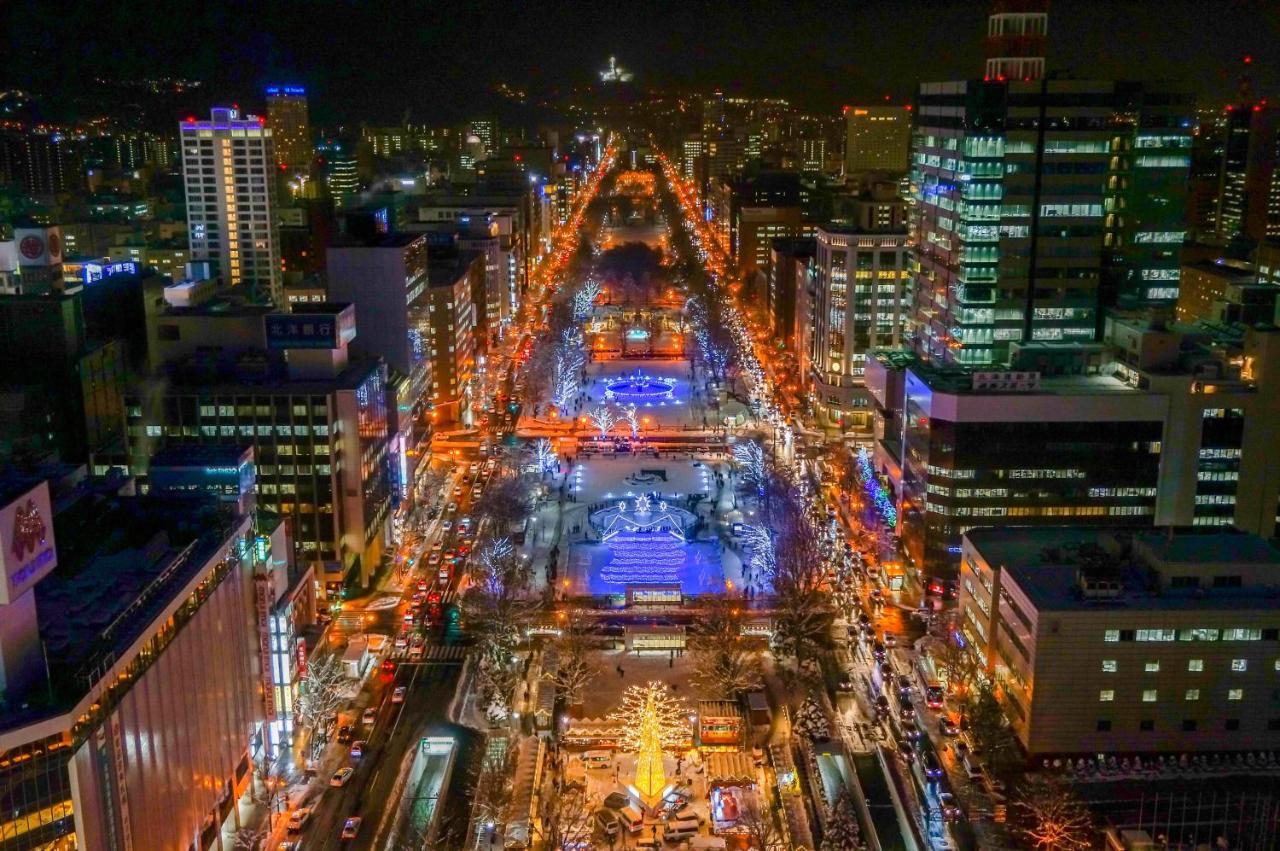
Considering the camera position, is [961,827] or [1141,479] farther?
[1141,479]

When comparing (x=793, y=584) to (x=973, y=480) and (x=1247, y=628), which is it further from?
(x=1247, y=628)

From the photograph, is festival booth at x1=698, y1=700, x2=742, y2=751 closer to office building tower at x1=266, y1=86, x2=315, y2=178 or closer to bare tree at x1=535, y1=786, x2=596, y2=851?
bare tree at x1=535, y1=786, x2=596, y2=851

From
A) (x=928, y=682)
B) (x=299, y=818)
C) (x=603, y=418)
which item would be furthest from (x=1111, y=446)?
(x=603, y=418)

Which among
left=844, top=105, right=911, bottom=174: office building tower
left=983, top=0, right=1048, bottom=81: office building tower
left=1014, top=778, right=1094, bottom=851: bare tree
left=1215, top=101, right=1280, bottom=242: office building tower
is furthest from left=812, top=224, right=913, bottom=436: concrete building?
left=844, top=105, right=911, bottom=174: office building tower

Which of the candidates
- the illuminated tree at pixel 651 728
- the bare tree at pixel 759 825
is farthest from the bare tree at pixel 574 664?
the bare tree at pixel 759 825

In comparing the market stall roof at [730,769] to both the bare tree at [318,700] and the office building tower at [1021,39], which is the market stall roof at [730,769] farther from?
the office building tower at [1021,39]

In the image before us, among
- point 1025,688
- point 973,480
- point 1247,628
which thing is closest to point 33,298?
point 973,480

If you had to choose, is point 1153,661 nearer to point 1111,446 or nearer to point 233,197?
point 1111,446
